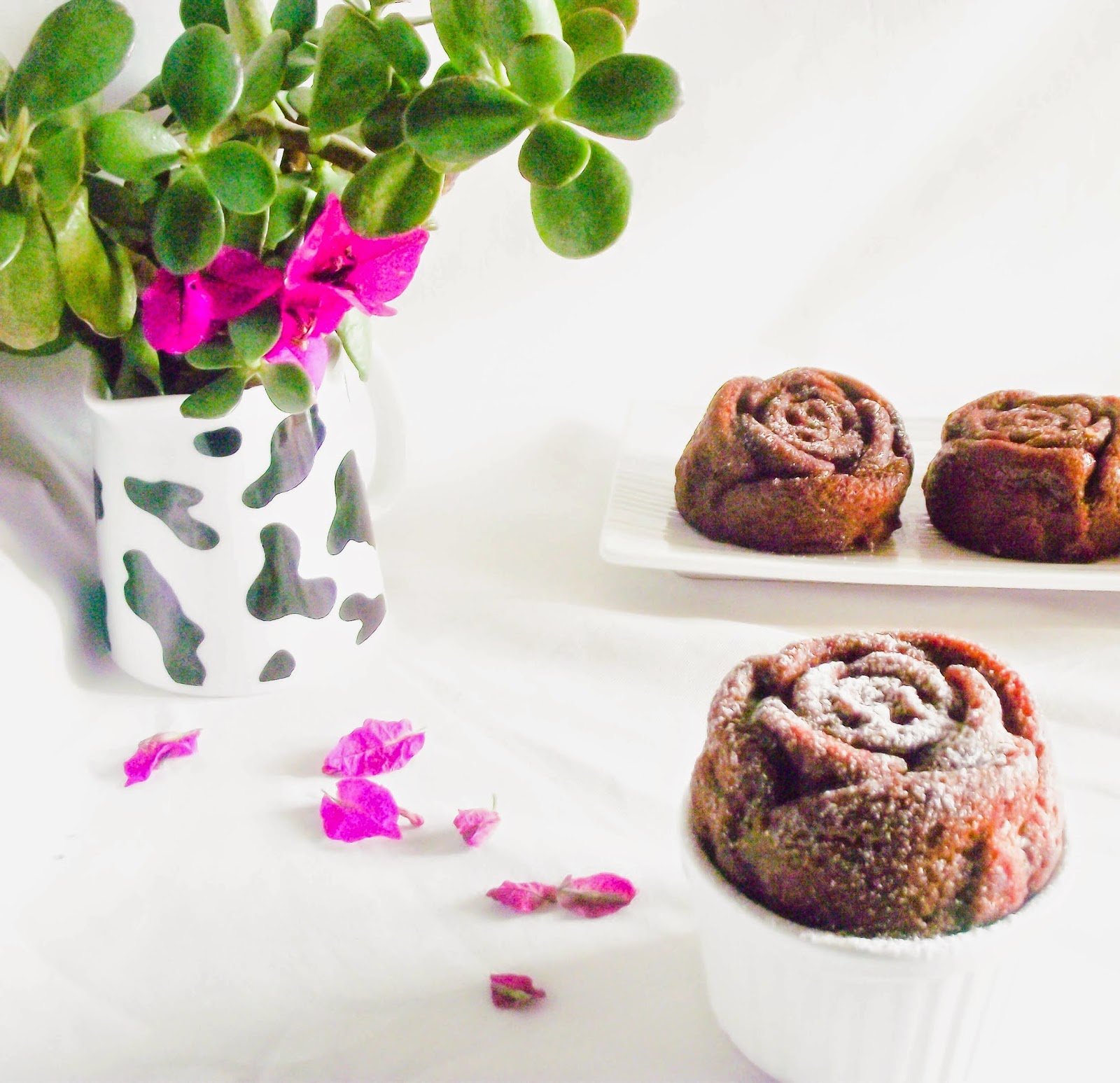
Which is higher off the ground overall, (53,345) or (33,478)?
(53,345)

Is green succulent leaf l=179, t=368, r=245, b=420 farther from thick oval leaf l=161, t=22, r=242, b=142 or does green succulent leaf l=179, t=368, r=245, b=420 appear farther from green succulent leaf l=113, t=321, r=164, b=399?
thick oval leaf l=161, t=22, r=242, b=142

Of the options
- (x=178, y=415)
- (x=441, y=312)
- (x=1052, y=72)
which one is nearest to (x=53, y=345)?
(x=178, y=415)

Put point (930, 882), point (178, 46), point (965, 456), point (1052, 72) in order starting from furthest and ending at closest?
point (1052, 72) → point (965, 456) → point (178, 46) → point (930, 882)

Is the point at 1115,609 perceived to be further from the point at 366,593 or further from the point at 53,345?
the point at 53,345

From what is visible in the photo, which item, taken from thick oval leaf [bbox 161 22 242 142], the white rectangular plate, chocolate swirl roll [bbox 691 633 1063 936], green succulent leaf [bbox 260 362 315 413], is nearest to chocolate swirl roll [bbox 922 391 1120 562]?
the white rectangular plate

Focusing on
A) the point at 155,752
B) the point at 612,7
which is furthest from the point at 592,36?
the point at 155,752
